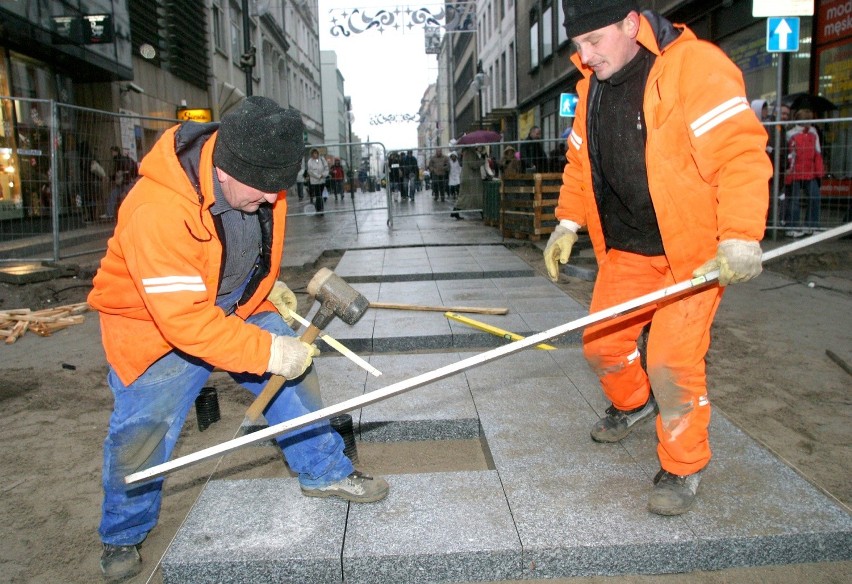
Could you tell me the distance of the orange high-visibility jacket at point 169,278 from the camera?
7.28 ft

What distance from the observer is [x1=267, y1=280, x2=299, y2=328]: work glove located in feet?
10.2


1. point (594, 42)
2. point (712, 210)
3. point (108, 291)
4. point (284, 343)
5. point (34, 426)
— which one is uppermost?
point (594, 42)

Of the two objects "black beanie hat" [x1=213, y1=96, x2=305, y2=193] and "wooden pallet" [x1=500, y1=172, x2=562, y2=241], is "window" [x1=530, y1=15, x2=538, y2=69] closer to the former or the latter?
"wooden pallet" [x1=500, y1=172, x2=562, y2=241]

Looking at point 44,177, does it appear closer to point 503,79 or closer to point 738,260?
point 738,260

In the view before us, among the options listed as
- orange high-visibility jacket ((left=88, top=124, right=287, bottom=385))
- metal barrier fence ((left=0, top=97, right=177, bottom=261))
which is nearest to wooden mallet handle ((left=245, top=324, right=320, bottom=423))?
orange high-visibility jacket ((left=88, top=124, right=287, bottom=385))

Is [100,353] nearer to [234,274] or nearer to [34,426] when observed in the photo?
[34,426]

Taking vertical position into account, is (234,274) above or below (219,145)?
below

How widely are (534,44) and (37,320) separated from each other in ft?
82.8

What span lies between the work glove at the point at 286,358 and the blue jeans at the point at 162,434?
0.39m

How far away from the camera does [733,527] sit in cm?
265

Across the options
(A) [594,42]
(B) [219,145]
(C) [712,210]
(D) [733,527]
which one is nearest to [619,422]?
(D) [733,527]

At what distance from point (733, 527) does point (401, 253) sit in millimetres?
7854

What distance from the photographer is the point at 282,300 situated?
320cm

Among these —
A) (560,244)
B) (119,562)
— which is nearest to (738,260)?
(560,244)
